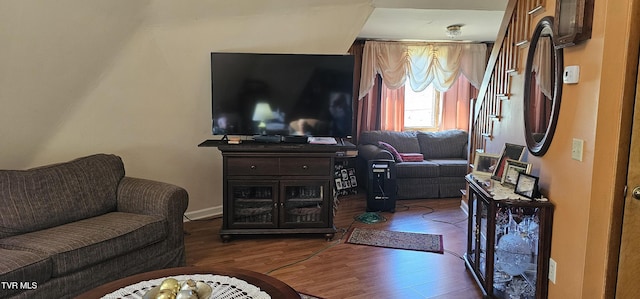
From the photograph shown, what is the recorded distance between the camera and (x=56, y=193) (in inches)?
113

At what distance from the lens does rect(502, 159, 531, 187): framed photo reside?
8.93ft

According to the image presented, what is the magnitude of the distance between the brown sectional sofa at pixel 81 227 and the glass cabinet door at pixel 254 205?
2.32 ft

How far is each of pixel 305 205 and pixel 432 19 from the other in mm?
2494

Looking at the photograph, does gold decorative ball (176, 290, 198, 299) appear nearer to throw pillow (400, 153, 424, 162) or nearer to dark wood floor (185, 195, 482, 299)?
dark wood floor (185, 195, 482, 299)

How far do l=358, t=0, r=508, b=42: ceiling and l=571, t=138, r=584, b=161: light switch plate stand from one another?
235 cm

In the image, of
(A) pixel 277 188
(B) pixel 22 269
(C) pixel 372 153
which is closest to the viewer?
(B) pixel 22 269

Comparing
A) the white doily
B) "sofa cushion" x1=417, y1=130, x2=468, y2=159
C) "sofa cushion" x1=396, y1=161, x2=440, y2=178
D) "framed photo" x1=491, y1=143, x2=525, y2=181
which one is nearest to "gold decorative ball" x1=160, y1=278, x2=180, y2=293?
the white doily

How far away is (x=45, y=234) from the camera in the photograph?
2641mm

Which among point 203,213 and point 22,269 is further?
point 203,213

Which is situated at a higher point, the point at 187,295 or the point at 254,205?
the point at 187,295

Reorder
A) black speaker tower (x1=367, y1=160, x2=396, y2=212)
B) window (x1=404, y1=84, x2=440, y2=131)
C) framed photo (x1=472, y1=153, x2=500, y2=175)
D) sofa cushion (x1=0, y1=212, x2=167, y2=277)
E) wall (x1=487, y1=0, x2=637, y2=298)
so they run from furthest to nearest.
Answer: window (x1=404, y1=84, x2=440, y2=131)
black speaker tower (x1=367, y1=160, x2=396, y2=212)
framed photo (x1=472, y1=153, x2=500, y2=175)
sofa cushion (x1=0, y1=212, x2=167, y2=277)
wall (x1=487, y1=0, x2=637, y2=298)

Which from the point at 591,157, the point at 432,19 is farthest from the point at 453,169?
the point at 591,157

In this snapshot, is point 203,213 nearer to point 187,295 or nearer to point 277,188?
point 277,188

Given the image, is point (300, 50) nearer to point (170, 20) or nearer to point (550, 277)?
point (170, 20)
